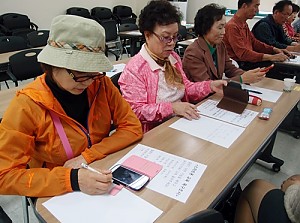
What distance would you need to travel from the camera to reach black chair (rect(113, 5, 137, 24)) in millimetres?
6275

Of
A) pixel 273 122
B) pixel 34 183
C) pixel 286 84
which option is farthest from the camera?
pixel 286 84


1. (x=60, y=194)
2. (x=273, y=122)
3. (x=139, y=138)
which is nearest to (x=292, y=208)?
(x=273, y=122)

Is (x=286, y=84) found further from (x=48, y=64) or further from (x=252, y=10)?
(x=48, y=64)

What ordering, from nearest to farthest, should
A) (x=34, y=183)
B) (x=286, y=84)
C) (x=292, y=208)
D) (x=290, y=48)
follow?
(x=34, y=183) < (x=292, y=208) < (x=286, y=84) < (x=290, y=48)

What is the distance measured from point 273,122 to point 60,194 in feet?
3.70

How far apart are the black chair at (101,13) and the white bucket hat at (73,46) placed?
5.17 m

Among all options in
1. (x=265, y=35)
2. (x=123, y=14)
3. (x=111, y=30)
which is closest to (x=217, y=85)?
(x=265, y=35)

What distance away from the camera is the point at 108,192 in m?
0.89

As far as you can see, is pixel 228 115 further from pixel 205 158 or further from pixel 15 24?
pixel 15 24

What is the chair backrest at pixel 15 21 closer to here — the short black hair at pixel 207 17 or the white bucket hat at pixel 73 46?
the short black hair at pixel 207 17

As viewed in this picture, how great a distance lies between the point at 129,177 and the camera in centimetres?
96

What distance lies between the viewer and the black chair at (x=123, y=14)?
627 cm

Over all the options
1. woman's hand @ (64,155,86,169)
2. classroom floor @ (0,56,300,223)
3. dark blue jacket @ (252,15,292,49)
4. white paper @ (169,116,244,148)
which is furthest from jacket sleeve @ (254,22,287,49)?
woman's hand @ (64,155,86,169)

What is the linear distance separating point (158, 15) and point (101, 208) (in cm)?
104
